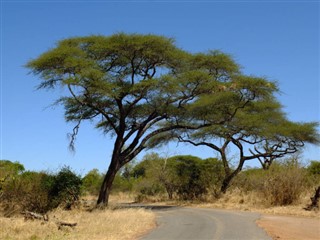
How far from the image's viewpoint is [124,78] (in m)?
28.5

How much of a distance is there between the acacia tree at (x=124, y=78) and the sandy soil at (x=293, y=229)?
37.6 ft

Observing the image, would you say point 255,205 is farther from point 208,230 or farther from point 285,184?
point 208,230

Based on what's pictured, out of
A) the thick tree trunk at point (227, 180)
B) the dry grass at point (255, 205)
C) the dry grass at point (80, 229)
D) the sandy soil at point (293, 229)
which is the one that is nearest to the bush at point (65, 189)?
the dry grass at point (80, 229)

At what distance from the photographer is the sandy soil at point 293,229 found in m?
14.2

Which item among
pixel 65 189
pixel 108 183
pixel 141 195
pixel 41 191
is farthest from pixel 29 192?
pixel 141 195

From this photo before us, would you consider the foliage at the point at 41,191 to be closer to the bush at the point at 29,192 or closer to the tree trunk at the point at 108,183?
the bush at the point at 29,192

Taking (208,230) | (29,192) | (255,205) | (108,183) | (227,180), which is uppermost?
(227,180)

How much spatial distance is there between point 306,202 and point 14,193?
16482 millimetres

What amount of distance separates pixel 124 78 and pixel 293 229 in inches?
621

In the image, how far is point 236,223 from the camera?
59.4ft

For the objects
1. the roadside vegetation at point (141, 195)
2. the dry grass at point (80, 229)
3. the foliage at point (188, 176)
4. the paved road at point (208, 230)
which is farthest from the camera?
the foliage at point (188, 176)

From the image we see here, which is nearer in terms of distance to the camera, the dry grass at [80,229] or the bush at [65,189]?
the dry grass at [80,229]

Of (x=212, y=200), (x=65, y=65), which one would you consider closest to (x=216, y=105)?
(x=212, y=200)

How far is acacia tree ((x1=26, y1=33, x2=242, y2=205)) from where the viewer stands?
25.3 metres
